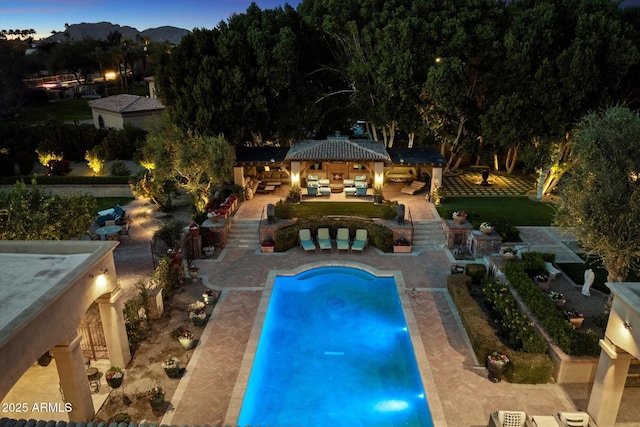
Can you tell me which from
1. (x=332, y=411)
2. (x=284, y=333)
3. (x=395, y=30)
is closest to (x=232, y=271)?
(x=284, y=333)

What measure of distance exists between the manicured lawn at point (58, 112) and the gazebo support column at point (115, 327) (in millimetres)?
47942

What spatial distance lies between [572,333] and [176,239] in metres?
16.9

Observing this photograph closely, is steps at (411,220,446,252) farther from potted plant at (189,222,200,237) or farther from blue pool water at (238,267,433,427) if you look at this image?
potted plant at (189,222,200,237)

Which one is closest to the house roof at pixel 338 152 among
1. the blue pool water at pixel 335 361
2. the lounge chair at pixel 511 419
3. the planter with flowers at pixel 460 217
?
the planter with flowers at pixel 460 217

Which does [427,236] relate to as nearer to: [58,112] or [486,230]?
[486,230]

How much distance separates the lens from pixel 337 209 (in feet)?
85.9

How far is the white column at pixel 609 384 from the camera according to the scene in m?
11.1

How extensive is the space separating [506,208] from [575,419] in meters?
18.2

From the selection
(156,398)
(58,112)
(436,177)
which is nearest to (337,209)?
(436,177)

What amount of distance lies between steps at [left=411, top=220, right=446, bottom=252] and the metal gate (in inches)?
583

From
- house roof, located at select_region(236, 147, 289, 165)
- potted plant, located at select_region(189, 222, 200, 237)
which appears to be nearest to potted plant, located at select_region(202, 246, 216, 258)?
potted plant, located at select_region(189, 222, 200, 237)

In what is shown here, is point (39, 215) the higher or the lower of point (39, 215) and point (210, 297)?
the higher

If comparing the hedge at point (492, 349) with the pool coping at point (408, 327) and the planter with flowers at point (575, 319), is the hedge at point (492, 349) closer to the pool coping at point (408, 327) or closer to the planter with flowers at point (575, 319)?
the pool coping at point (408, 327)

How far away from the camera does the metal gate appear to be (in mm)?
14711
